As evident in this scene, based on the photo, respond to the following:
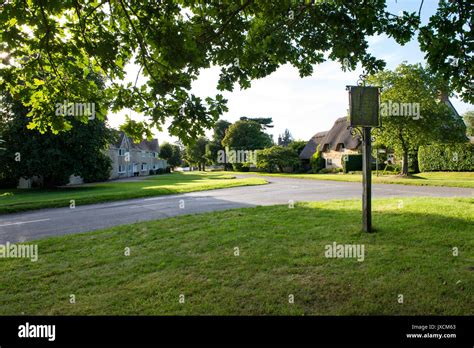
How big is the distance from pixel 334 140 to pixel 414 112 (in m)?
24.0

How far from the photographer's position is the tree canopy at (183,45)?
16.0 ft

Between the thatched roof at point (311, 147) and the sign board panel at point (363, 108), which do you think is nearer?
the sign board panel at point (363, 108)

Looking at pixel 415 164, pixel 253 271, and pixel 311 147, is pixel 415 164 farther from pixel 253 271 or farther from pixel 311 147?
pixel 253 271

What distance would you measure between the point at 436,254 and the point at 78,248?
306 inches

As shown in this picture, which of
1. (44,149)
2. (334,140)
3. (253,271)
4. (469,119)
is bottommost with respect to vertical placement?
(253,271)

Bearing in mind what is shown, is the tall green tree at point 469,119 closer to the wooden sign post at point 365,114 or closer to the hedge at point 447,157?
the hedge at point 447,157

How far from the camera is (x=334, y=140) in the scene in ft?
171

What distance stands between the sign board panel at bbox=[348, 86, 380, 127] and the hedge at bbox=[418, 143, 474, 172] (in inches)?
1114

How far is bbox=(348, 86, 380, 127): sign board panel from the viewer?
27.0 feet

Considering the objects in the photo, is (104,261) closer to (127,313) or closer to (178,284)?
(178,284)

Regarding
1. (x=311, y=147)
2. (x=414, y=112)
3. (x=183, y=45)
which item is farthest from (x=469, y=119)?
(x=183, y=45)

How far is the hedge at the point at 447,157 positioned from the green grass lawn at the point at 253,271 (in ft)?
94.0

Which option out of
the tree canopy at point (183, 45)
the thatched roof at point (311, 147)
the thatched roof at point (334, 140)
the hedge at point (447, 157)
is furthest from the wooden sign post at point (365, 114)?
the thatched roof at point (311, 147)

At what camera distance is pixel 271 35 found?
21.1 ft
